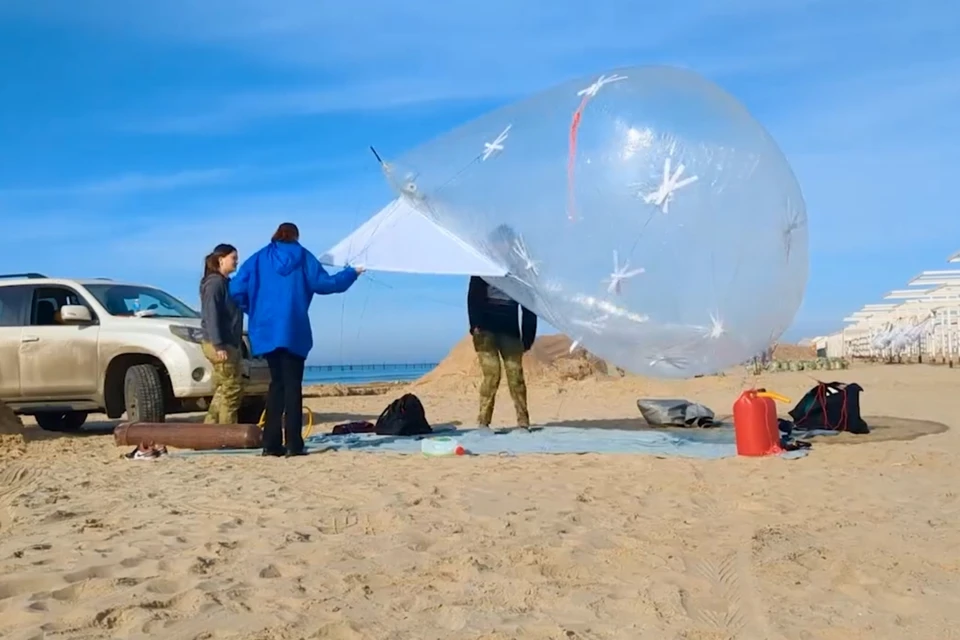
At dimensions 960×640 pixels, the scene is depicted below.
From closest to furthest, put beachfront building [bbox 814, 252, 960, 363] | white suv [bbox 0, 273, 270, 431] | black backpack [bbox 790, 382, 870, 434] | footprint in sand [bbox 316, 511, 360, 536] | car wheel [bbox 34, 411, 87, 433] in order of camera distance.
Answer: footprint in sand [bbox 316, 511, 360, 536] → black backpack [bbox 790, 382, 870, 434] → white suv [bbox 0, 273, 270, 431] → car wheel [bbox 34, 411, 87, 433] → beachfront building [bbox 814, 252, 960, 363]

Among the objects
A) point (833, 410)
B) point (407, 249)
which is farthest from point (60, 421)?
point (833, 410)

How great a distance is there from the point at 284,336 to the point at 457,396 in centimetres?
905

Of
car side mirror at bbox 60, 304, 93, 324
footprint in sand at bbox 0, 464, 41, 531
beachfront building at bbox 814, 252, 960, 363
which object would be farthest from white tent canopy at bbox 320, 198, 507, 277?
beachfront building at bbox 814, 252, 960, 363

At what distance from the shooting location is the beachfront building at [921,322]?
93.1 ft

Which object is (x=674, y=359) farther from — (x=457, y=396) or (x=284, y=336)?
(x=457, y=396)

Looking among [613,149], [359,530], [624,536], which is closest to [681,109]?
[613,149]

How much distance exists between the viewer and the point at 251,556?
3.84 metres

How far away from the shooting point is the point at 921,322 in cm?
2953

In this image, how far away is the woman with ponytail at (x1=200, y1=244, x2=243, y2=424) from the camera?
7.54 meters

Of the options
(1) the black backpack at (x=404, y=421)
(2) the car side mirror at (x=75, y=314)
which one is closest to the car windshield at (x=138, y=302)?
(2) the car side mirror at (x=75, y=314)

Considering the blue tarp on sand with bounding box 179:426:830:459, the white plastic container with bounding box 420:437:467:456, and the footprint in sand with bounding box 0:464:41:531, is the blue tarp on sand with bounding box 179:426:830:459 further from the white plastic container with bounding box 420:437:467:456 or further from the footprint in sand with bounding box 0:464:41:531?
the footprint in sand with bounding box 0:464:41:531

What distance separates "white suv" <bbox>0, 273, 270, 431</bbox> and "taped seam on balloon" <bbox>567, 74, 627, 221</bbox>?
4.02 meters

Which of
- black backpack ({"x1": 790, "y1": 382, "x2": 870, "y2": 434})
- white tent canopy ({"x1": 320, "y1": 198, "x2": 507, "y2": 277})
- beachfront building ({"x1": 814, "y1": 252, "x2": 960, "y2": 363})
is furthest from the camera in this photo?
beachfront building ({"x1": 814, "y1": 252, "x2": 960, "y2": 363})

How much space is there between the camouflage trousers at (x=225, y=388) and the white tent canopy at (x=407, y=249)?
4.12ft
